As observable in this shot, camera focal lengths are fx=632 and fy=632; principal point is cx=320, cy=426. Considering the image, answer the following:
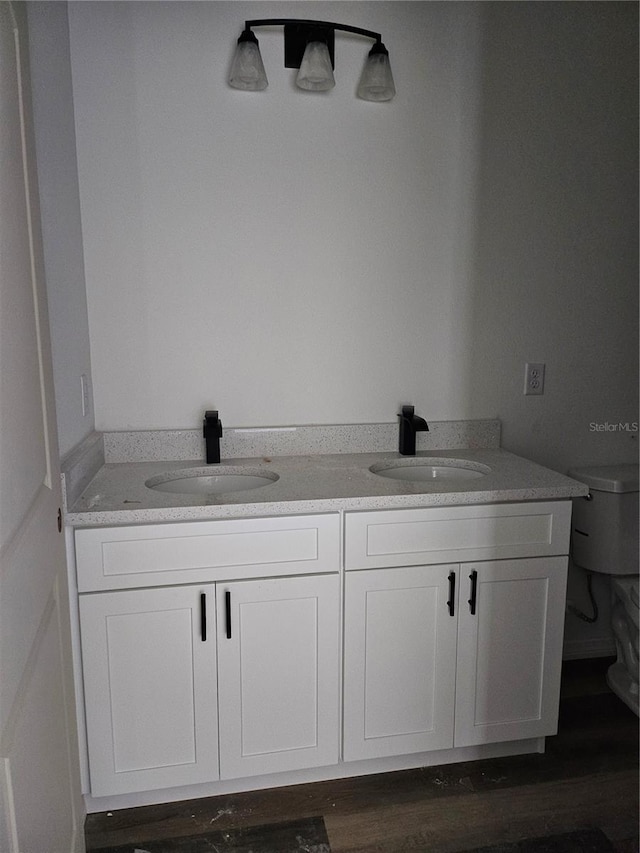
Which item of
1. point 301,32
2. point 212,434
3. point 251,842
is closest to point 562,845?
point 251,842

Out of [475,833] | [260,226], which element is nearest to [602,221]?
[260,226]

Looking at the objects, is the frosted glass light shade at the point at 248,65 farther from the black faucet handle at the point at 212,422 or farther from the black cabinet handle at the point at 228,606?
the black cabinet handle at the point at 228,606

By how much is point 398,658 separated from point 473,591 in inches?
10.9

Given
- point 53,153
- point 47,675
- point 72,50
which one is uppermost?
point 72,50

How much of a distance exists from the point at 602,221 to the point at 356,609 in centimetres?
160

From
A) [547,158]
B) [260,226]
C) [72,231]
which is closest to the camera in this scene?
[72,231]

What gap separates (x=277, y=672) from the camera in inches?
65.4

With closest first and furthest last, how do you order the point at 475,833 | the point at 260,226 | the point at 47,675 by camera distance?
the point at 47,675 → the point at 475,833 → the point at 260,226

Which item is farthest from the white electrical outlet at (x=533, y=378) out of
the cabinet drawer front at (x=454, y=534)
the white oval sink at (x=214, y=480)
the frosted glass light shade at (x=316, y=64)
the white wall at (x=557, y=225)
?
the frosted glass light shade at (x=316, y=64)

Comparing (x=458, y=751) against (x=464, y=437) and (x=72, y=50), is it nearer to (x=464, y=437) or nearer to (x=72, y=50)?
(x=464, y=437)

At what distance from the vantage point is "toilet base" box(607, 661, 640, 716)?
212cm

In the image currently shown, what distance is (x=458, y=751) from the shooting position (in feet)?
6.11

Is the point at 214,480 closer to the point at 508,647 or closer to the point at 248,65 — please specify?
the point at 508,647

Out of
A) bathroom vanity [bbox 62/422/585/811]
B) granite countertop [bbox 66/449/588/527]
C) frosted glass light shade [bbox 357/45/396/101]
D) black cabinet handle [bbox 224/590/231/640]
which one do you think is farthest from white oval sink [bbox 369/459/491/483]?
frosted glass light shade [bbox 357/45/396/101]
